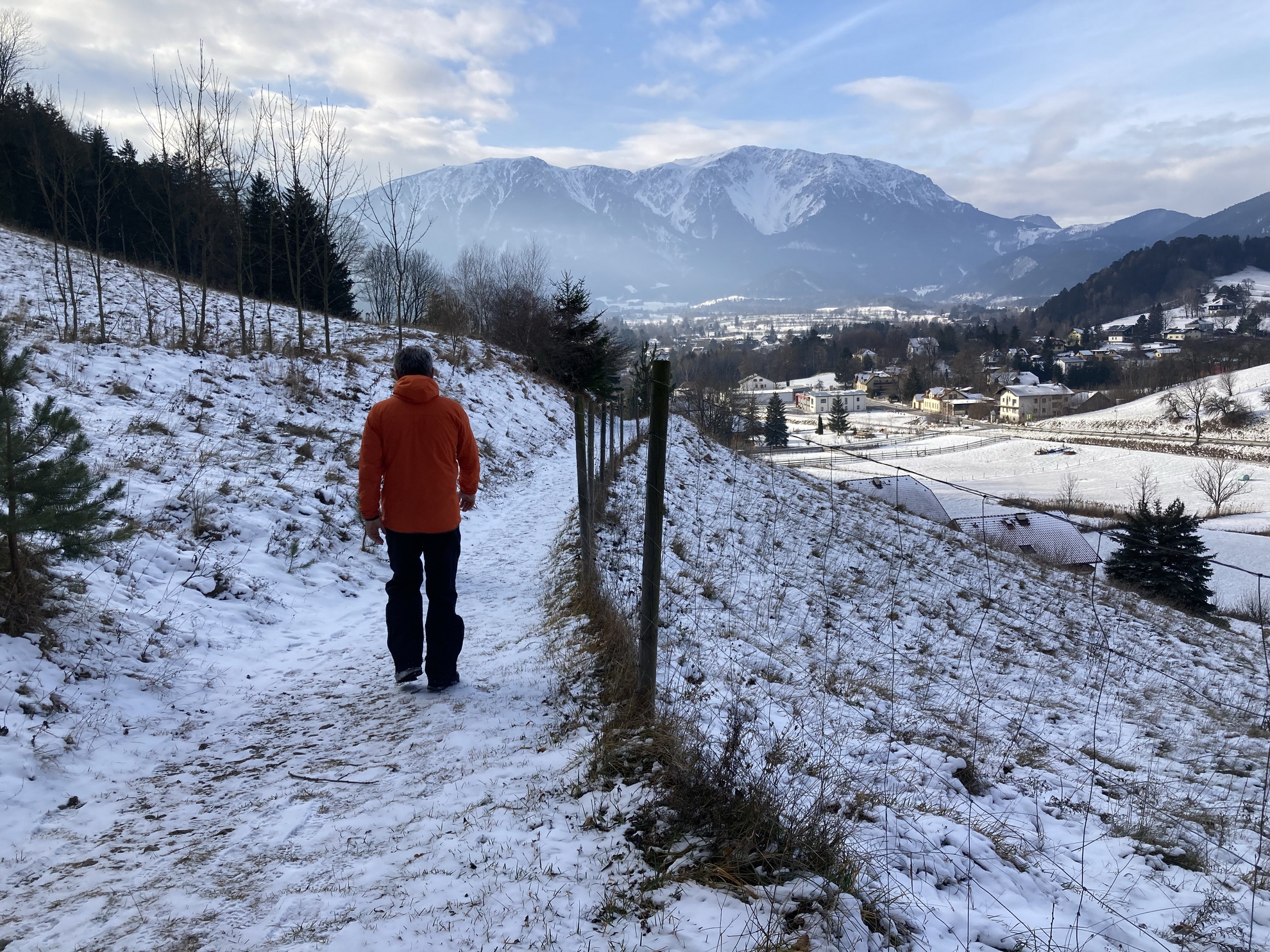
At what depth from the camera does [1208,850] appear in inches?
142

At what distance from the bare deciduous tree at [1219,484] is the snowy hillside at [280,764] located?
196ft

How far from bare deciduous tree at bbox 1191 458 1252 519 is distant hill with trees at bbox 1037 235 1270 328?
136 m

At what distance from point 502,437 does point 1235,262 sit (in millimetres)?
239387

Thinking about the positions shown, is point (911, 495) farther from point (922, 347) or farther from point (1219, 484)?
point (922, 347)

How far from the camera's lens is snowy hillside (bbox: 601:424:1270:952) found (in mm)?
2793

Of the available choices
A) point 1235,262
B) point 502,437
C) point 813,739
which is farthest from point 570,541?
point 1235,262

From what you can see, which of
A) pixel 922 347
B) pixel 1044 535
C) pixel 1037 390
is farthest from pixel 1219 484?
pixel 922 347

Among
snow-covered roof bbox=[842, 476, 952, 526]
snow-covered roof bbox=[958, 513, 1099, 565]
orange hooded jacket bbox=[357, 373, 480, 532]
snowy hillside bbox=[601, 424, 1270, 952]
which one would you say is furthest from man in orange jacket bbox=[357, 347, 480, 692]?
snow-covered roof bbox=[842, 476, 952, 526]

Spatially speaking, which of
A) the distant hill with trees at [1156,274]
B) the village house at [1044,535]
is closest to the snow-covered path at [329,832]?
the village house at [1044,535]

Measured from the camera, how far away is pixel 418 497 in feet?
14.1

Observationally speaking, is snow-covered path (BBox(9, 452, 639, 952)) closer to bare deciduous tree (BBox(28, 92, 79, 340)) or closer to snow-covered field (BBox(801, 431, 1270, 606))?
bare deciduous tree (BBox(28, 92, 79, 340))

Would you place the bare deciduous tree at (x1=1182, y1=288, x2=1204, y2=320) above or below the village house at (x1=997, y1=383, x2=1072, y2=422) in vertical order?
above

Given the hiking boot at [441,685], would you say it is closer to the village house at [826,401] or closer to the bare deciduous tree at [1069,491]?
the bare deciduous tree at [1069,491]

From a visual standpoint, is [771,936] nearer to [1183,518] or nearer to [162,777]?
[162,777]
